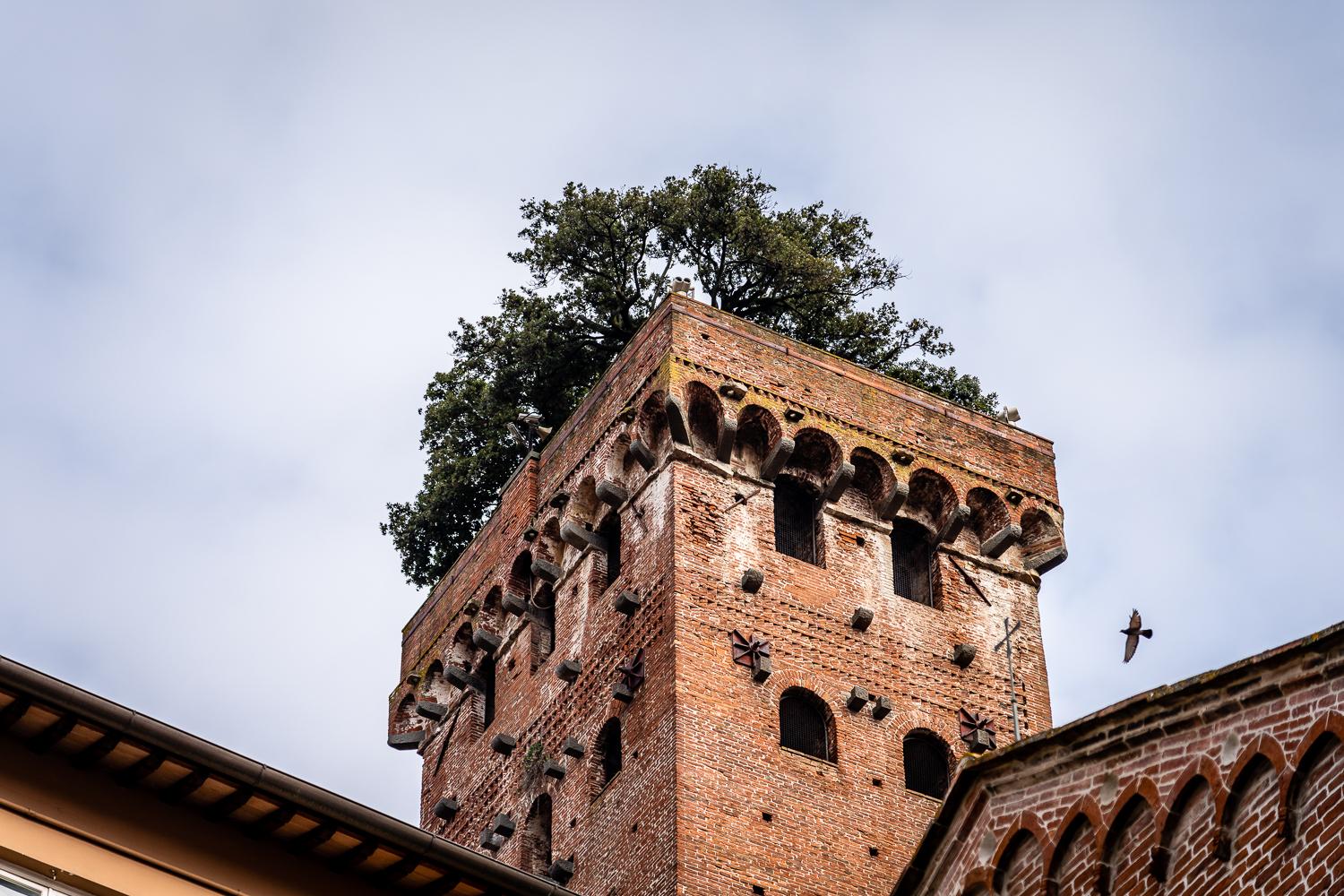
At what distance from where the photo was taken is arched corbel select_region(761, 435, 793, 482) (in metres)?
32.5

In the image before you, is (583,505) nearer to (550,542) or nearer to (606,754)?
(550,542)

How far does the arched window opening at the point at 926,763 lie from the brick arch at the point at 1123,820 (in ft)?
49.4

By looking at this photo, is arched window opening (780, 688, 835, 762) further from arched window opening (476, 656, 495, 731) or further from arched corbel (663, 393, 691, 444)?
arched window opening (476, 656, 495, 731)

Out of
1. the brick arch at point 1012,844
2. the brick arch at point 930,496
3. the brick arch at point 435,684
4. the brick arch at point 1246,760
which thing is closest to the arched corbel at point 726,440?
the brick arch at point 930,496

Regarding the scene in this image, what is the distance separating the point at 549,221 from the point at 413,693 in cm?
875

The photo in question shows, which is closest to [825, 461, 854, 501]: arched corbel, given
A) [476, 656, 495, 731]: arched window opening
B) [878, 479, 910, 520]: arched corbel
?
[878, 479, 910, 520]: arched corbel

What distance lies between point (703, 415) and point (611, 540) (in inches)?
88.0

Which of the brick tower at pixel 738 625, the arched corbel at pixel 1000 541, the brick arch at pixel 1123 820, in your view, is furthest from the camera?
the arched corbel at pixel 1000 541

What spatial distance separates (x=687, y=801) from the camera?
93.7ft

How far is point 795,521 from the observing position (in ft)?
108

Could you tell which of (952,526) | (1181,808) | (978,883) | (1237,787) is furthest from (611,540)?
(1237,787)

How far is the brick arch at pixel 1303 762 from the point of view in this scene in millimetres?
14555

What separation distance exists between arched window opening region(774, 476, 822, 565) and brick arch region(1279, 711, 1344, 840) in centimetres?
1768

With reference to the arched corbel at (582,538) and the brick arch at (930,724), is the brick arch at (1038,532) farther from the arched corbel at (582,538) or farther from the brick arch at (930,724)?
the arched corbel at (582,538)
